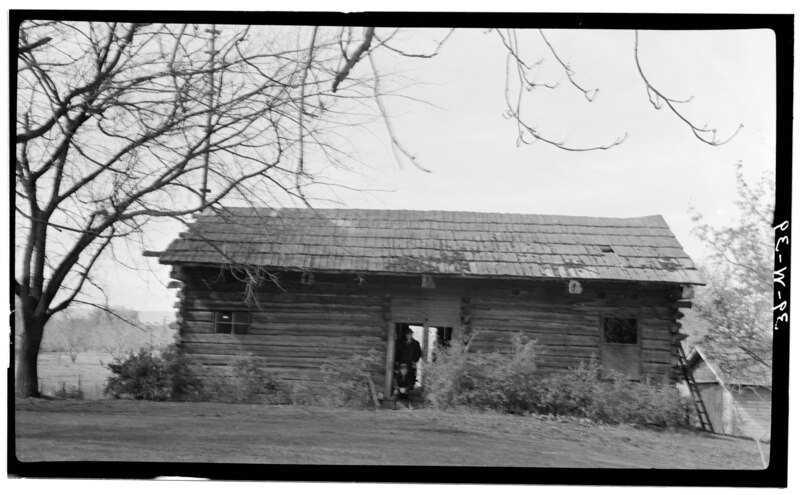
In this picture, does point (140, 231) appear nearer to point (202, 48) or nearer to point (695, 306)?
point (202, 48)

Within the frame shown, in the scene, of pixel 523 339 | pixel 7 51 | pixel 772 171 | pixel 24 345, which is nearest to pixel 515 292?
pixel 523 339

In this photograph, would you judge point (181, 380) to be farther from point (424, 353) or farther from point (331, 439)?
point (331, 439)

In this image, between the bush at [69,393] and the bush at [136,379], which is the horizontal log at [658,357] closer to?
the bush at [136,379]

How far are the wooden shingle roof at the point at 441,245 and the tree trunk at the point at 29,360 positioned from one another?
2682 mm

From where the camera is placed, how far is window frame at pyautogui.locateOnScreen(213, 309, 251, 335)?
10.1 meters

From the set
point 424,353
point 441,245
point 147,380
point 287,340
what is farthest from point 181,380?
point 441,245

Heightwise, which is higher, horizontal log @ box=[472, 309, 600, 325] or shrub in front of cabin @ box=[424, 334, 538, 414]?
horizontal log @ box=[472, 309, 600, 325]

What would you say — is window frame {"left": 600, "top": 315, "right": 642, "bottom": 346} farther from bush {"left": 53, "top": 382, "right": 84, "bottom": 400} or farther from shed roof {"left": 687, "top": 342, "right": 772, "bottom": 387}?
bush {"left": 53, "top": 382, "right": 84, "bottom": 400}

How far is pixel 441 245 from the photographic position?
1035 centimetres

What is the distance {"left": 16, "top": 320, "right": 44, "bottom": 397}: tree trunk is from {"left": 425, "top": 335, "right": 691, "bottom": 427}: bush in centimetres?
488

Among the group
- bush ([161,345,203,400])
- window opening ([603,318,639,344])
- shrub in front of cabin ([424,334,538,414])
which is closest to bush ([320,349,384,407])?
shrub in front of cabin ([424,334,538,414])

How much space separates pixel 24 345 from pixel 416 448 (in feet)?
14.8

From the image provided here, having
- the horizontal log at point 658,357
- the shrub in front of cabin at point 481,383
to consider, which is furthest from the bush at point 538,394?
the horizontal log at point 658,357

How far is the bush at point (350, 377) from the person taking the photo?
9289mm
